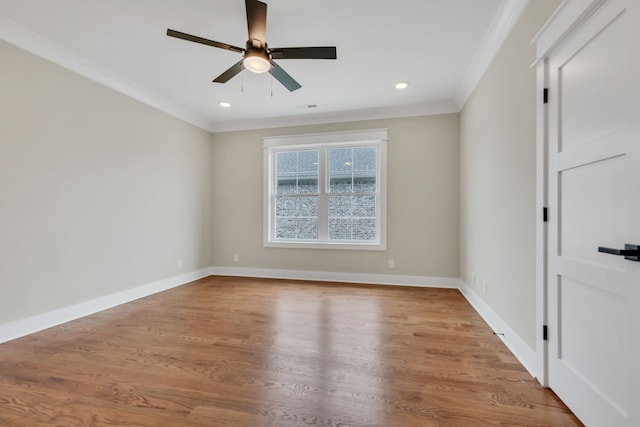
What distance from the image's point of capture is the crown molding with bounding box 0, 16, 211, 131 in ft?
8.09

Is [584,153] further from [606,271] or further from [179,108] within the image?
[179,108]

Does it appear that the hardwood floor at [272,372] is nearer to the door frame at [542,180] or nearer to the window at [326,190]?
the door frame at [542,180]

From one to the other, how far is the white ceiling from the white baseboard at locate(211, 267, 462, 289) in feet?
8.46

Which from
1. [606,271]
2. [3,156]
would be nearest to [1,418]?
[3,156]

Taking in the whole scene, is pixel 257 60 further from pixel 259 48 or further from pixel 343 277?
pixel 343 277

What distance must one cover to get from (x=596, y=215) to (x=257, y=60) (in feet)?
7.57

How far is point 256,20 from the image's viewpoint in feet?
6.80

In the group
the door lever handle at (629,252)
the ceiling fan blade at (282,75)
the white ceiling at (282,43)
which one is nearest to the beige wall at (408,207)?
the white ceiling at (282,43)

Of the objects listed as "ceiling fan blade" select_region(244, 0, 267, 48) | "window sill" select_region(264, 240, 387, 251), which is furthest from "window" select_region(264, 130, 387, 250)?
"ceiling fan blade" select_region(244, 0, 267, 48)

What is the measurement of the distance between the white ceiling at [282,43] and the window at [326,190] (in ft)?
2.53

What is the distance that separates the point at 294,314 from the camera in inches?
123

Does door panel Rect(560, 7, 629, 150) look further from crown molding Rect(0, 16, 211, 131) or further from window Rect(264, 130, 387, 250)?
crown molding Rect(0, 16, 211, 131)

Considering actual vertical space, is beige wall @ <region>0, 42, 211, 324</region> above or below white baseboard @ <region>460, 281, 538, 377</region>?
above

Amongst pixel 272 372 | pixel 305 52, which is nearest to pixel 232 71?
pixel 305 52
